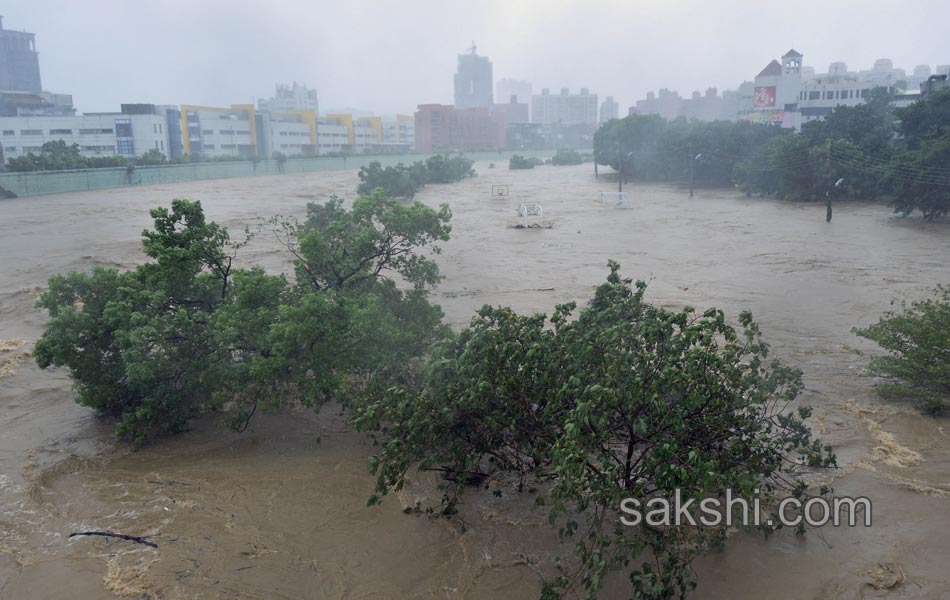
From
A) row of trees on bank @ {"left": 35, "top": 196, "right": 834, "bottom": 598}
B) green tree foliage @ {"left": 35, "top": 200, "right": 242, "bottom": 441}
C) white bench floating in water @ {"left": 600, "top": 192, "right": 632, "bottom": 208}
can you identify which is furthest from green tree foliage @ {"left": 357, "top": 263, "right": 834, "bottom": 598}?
white bench floating in water @ {"left": 600, "top": 192, "right": 632, "bottom": 208}

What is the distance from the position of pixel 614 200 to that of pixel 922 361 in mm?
29569

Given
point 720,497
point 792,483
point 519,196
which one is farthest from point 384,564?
point 519,196

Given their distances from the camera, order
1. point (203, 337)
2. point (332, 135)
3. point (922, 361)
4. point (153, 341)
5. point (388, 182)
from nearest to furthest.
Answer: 1. point (153, 341)
2. point (203, 337)
3. point (922, 361)
4. point (388, 182)
5. point (332, 135)

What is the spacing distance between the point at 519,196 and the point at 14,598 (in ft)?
124

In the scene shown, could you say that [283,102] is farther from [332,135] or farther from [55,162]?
[55,162]

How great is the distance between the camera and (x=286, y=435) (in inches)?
372

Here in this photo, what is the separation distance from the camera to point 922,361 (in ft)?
31.1

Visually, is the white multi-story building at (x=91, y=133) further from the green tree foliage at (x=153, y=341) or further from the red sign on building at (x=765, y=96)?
the red sign on building at (x=765, y=96)

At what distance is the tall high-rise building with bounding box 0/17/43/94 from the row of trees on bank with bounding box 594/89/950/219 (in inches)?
3252

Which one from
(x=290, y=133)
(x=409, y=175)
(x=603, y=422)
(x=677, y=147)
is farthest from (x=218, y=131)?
(x=603, y=422)

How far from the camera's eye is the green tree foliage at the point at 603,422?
554cm

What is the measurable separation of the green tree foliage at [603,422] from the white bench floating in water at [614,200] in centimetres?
2875

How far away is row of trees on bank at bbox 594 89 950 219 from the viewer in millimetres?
26031

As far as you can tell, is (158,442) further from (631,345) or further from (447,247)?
(447,247)
